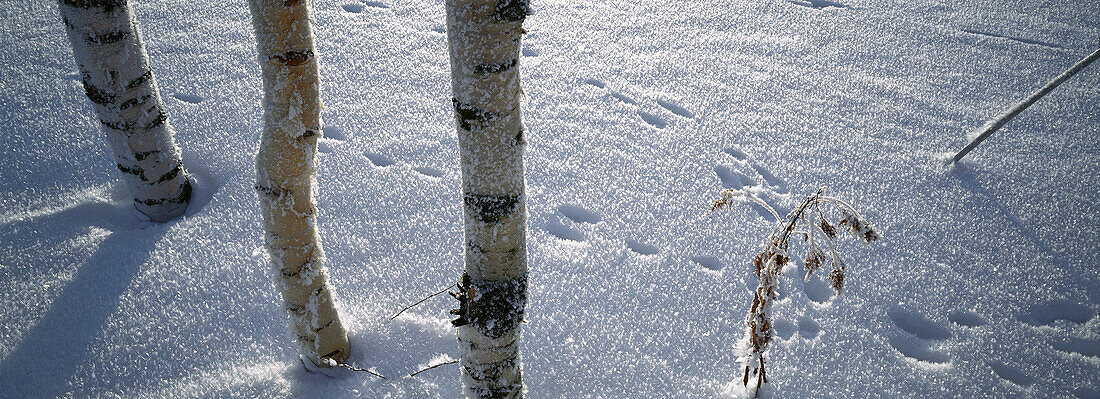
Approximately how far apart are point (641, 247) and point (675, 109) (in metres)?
1.14

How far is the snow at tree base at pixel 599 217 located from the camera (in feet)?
5.48

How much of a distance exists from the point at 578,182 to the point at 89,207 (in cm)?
201

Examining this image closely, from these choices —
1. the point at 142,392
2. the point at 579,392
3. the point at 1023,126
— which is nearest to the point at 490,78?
the point at 579,392

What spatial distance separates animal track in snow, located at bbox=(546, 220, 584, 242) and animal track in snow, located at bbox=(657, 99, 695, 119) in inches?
44.8

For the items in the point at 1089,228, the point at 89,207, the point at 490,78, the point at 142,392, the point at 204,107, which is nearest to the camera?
the point at 490,78

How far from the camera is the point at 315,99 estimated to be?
1133 millimetres

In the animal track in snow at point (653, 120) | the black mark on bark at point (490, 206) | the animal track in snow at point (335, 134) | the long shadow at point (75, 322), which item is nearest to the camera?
the black mark on bark at point (490, 206)

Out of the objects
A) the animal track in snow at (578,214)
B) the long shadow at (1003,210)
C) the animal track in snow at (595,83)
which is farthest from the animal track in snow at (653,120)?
the long shadow at (1003,210)

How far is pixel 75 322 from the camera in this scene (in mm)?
1682

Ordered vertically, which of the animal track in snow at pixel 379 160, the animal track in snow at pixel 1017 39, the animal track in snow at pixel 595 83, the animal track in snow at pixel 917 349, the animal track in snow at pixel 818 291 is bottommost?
the animal track in snow at pixel 917 349

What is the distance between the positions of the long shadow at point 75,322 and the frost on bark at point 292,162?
0.75m

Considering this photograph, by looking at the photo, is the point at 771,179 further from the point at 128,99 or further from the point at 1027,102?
the point at 128,99

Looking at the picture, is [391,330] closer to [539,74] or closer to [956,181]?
[539,74]

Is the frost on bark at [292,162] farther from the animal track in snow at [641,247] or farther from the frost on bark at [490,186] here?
the animal track in snow at [641,247]
